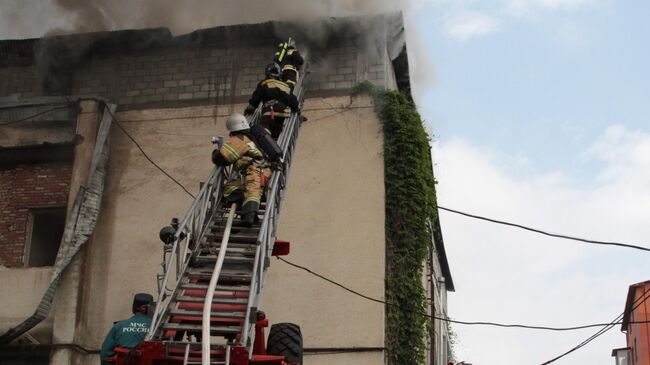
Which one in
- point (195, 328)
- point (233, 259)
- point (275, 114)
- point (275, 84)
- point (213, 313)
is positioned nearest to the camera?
point (195, 328)

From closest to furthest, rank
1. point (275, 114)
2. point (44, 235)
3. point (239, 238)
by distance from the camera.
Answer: point (239, 238) → point (275, 114) → point (44, 235)

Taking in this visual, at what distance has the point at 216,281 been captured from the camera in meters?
6.27

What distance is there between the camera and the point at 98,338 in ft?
41.3

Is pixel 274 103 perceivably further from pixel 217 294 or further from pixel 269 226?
pixel 217 294

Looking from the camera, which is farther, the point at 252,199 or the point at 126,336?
the point at 252,199

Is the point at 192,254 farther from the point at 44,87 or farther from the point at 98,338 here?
the point at 44,87

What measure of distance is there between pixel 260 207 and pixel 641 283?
24.5 meters

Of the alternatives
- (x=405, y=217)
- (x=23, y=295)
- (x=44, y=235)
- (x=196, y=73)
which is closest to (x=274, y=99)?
(x=405, y=217)

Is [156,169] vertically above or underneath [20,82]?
underneath

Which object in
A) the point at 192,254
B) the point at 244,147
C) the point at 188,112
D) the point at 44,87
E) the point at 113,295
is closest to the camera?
the point at 192,254

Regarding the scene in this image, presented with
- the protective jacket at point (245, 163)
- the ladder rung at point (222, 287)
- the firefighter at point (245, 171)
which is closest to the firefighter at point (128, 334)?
the ladder rung at point (222, 287)

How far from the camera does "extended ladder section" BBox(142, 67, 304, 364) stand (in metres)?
6.02

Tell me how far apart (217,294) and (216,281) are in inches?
25.4

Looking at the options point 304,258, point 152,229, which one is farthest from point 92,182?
point 304,258
